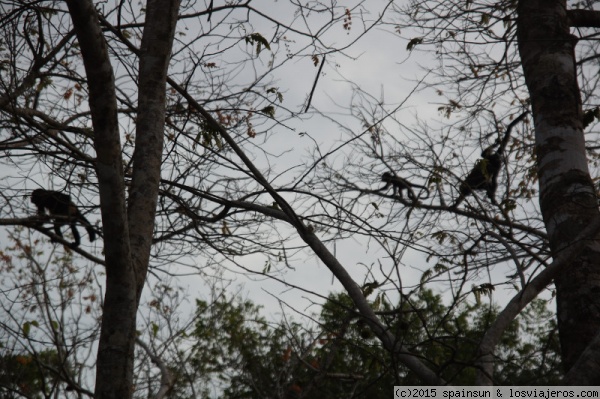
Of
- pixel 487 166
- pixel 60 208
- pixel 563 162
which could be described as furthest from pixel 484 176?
pixel 60 208

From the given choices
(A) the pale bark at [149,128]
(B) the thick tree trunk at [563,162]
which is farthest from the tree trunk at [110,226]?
(B) the thick tree trunk at [563,162]

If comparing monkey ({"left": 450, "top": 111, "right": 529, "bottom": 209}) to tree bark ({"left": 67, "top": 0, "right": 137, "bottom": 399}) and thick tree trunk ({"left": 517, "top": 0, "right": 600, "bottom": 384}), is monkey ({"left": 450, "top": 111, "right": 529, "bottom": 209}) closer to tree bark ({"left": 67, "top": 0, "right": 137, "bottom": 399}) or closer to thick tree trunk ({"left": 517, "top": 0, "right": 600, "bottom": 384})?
thick tree trunk ({"left": 517, "top": 0, "right": 600, "bottom": 384})

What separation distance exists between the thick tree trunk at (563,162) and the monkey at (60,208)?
314cm

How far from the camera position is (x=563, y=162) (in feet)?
8.72

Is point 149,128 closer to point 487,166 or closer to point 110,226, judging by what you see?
point 110,226

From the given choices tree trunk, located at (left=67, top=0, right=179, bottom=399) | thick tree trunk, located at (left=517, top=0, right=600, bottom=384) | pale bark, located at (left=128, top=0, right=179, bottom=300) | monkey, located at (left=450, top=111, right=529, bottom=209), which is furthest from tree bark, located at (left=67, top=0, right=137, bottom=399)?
monkey, located at (left=450, top=111, right=529, bottom=209)

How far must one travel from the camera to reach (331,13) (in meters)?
3.74

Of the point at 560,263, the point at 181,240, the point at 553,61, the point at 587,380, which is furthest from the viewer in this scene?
the point at 181,240

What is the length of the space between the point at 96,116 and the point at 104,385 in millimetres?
863

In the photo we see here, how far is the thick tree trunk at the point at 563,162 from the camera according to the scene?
2.25 metres

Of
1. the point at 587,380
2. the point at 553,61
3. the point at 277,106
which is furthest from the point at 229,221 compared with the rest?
the point at 587,380

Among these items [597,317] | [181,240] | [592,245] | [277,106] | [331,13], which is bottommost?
[597,317]

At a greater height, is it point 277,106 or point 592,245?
point 277,106

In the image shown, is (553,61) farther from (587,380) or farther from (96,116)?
(96,116)
